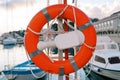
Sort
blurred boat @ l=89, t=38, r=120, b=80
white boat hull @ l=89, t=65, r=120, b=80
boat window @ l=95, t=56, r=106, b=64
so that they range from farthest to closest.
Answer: boat window @ l=95, t=56, r=106, b=64, blurred boat @ l=89, t=38, r=120, b=80, white boat hull @ l=89, t=65, r=120, b=80

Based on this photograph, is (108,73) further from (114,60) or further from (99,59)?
(99,59)

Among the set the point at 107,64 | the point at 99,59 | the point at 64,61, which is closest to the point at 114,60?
the point at 107,64

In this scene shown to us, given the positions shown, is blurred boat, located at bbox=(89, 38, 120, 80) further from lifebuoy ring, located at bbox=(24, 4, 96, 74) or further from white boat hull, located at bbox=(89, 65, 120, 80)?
lifebuoy ring, located at bbox=(24, 4, 96, 74)

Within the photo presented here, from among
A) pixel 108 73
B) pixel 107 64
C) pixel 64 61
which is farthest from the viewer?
pixel 107 64

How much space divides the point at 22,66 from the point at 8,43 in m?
59.5

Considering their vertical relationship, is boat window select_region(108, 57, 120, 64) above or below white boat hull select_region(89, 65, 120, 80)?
above

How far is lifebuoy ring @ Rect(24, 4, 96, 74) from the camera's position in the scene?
4.70m

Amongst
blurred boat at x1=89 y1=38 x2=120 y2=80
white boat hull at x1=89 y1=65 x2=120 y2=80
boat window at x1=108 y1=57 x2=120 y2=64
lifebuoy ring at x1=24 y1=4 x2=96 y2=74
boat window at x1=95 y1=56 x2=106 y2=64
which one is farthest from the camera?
boat window at x1=95 y1=56 x2=106 y2=64

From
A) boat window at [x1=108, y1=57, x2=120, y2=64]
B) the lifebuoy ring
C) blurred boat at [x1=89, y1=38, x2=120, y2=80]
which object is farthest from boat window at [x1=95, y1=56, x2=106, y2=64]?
the lifebuoy ring

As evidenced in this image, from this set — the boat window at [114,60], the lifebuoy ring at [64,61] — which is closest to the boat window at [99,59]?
the boat window at [114,60]

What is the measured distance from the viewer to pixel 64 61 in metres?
4.75

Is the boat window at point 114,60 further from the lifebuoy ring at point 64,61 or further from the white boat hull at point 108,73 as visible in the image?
the lifebuoy ring at point 64,61

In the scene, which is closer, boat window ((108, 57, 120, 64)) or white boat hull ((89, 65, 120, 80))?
white boat hull ((89, 65, 120, 80))

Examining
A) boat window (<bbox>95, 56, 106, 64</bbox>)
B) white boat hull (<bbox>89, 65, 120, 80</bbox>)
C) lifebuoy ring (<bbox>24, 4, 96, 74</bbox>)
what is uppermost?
lifebuoy ring (<bbox>24, 4, 96, 74</bbox>)
